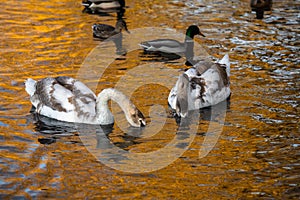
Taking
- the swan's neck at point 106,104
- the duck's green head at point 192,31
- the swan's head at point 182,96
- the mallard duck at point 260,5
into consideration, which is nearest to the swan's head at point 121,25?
the duck's green head at point 192,31

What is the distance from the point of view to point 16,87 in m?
13.4

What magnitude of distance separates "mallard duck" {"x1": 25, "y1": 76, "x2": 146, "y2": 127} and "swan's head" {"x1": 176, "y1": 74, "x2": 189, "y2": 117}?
1.03 meters

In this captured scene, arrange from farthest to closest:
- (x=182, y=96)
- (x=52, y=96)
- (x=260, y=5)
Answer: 1. (x=260, y=5)
2. (x=182, y=96)
3. (x=52, y=96)

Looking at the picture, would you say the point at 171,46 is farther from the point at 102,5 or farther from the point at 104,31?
the point at 102,5

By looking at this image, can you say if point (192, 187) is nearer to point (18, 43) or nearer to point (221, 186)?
point (221, 186)

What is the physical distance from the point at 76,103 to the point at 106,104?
58 cm

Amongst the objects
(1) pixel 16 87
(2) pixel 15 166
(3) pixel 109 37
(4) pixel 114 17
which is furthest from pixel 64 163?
(4) pixel 114 17

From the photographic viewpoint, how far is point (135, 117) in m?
11.2

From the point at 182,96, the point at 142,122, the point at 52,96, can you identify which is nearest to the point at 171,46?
the point at 182,96

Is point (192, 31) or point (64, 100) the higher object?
point (192, 31)

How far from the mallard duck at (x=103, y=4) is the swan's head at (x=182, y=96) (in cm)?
877

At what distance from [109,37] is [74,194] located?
30.0ft

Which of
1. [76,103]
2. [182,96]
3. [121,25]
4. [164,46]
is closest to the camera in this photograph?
[76,103]

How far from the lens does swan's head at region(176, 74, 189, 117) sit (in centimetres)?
1206
